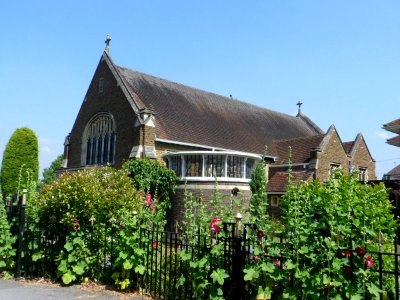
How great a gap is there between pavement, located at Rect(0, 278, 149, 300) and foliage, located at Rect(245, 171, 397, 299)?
2893 millimetres

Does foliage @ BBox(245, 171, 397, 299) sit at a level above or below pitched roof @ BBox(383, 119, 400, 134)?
below

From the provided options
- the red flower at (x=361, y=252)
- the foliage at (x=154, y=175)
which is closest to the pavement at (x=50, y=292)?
the red flower at (x=361, y=252)

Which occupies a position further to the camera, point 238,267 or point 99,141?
point 99,141

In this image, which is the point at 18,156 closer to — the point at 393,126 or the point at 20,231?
the point at 20,231

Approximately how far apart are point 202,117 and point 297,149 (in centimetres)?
742

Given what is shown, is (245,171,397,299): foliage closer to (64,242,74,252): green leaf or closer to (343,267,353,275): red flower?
(343,267,353,275): red flower

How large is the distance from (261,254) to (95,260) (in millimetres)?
4054

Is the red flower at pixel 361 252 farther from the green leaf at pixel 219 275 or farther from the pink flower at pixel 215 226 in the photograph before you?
the pink flower at pixel 215 226

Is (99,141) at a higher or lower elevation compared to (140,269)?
higher

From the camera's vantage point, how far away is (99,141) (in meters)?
24.7

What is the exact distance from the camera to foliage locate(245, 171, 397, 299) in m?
4.44

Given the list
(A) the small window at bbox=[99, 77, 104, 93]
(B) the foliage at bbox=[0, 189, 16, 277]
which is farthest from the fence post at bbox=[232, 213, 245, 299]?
(A) the small window at bbox=[99, 77, 104, 93]

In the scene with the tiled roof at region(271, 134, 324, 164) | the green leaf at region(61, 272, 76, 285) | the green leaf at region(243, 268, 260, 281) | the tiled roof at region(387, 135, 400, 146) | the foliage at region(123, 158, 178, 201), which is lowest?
the green leaf at region(61, 272, 76, 285)

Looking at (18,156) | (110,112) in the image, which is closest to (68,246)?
(110,112)
